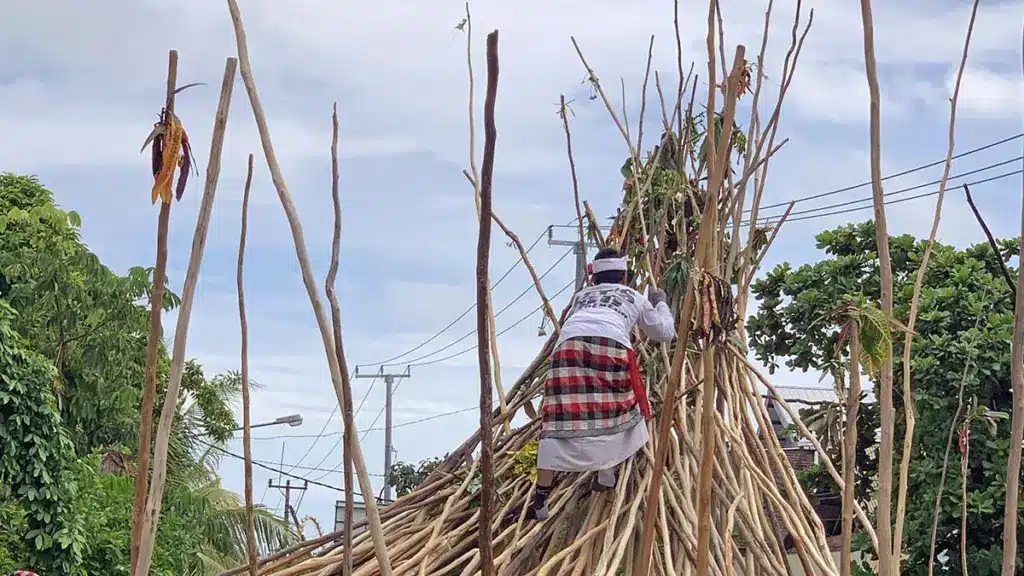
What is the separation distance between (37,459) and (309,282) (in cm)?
479

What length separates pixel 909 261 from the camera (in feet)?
17.8

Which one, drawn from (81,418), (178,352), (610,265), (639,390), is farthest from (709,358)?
(81,418)

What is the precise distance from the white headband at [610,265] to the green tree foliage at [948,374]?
1.85 m

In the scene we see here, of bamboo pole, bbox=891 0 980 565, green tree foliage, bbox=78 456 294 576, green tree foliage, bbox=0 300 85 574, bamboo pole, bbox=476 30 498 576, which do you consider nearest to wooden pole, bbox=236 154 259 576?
bamboo pole, bbox=476 30 498 576

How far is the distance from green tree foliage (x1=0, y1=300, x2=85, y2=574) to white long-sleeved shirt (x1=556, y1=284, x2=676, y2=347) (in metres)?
3.72

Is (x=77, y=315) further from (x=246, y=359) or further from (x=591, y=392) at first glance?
(x=246, y=359)

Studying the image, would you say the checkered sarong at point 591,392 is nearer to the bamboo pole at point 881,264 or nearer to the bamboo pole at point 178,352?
the bamboo pole at point 881,264

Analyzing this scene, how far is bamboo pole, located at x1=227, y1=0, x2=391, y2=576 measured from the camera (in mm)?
1099

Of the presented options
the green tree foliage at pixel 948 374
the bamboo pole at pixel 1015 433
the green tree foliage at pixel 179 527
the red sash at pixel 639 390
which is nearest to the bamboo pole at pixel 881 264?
the bamboo pole at pixel 1015 433

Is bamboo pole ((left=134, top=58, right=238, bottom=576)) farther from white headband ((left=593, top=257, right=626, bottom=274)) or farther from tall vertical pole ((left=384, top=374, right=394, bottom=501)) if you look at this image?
tall vertical pole ((left=384, top=374, right=394, bottom=501))

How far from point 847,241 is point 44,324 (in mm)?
5295

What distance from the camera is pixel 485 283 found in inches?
38.9

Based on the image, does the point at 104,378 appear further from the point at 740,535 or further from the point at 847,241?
the point at 740,535

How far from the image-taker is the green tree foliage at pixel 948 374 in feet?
15.0
